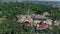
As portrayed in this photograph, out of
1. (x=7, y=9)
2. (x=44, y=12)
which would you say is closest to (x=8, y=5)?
(x=7, y=9)

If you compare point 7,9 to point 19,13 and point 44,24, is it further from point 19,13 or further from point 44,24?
point 44,24

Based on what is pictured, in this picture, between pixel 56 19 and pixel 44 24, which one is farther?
pixel 56 19

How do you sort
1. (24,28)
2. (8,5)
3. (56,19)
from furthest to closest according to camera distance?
(8,5) → (56,19) → (24,28)

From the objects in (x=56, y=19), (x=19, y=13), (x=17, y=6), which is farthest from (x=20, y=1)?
(x=56, y=19)

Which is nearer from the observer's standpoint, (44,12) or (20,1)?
(44,12)

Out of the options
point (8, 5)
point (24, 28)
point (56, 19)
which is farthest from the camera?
point (8, 5)

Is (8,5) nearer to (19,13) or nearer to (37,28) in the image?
(19,13)
